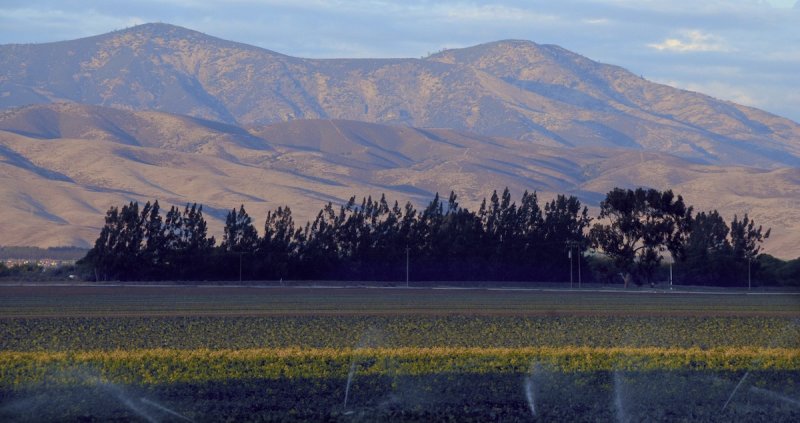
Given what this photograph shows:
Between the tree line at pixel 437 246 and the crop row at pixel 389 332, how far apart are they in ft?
147

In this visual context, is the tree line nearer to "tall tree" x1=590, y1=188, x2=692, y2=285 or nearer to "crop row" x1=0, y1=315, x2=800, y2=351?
"tall tree" x1=590, y1=188, x2=692, y2=285

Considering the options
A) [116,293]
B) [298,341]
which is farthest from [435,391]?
[116,293]

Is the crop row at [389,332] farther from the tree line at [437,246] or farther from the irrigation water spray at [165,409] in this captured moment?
the tree line at [437,246]

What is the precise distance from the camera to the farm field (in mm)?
23344

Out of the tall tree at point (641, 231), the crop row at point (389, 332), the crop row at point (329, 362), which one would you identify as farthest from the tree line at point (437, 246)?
the crop row at point (329, 362)

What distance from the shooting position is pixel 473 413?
23.1m

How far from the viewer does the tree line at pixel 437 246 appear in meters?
90.0

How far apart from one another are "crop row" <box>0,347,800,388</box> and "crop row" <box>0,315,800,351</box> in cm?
305

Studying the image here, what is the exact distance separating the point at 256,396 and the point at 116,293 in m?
46.8

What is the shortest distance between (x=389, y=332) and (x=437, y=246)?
57.8 meters

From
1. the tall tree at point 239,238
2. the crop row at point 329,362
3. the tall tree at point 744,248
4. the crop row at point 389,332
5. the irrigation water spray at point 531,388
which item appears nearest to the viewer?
the irrigation water spray at point 531,388

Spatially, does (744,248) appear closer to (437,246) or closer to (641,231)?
(641,231)

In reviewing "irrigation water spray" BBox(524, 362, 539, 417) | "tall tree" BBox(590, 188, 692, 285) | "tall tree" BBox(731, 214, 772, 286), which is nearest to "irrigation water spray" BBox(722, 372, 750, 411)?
"irrigation water spray" BBox(524, 362, 539, 417)

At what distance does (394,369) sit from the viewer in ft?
89.2
